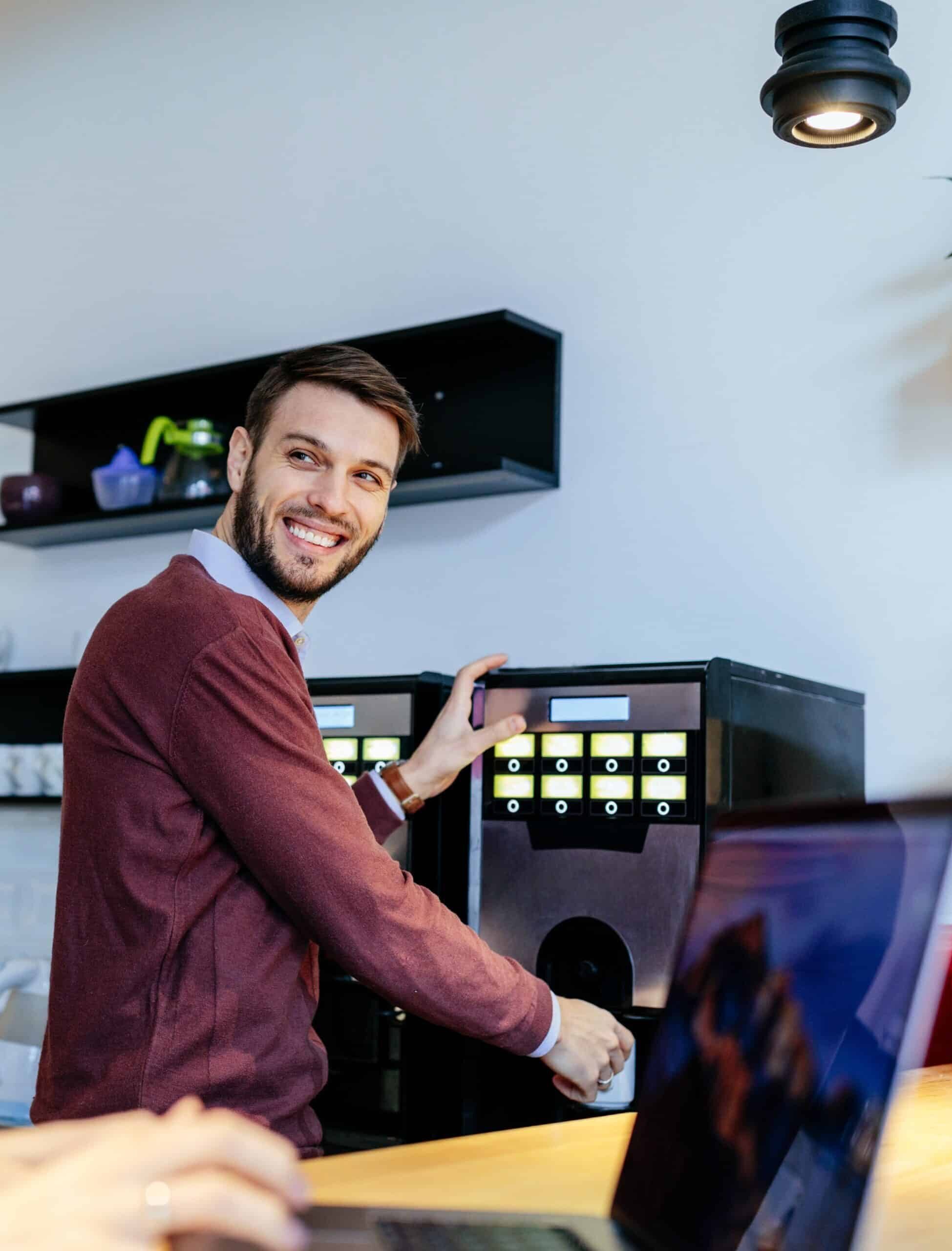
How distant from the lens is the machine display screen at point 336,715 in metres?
2.19

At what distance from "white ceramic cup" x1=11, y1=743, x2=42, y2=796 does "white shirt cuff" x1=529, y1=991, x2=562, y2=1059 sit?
213cm

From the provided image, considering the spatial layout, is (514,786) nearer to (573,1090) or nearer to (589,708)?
(589,708)

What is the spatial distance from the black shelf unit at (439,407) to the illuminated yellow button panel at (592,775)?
2.17ft

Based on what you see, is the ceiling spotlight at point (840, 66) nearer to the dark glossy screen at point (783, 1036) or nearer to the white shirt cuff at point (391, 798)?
the white shirt cuff at point (391, 798)

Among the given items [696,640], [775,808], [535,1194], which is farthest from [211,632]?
[696,640]

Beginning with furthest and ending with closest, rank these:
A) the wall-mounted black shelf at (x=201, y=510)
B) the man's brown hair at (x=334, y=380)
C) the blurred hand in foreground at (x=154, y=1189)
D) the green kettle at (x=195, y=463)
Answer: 1. the green kettle at (x=195, y=463)
2. the wall-mounted black shelf at (x=201, y=510)
3. the man's brown hair at (x=334, y=380)
4. the blurred hand in foreground at (x=154, y=1189)

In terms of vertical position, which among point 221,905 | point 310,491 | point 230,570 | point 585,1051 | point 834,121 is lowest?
point 585,1051

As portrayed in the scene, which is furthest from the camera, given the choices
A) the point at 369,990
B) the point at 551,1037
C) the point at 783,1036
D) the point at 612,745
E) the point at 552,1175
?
the point at 369,990

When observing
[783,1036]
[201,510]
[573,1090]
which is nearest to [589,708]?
[573,1090]

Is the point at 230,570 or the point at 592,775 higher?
the point at 230,570

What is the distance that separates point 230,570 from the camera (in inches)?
65.4

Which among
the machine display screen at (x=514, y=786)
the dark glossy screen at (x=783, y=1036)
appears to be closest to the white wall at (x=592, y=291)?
the machine display screen at (x=514, y=786)

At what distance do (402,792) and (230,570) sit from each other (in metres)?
0.40

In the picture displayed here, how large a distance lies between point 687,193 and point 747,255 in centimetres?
18
